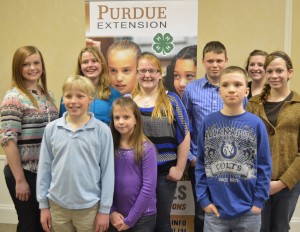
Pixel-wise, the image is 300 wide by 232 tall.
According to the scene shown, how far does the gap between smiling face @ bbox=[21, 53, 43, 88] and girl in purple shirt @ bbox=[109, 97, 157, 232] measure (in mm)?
564

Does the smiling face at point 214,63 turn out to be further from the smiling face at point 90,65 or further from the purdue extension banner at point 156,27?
the smiling face at point 90,65

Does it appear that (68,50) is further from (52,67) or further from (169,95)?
(169,95)

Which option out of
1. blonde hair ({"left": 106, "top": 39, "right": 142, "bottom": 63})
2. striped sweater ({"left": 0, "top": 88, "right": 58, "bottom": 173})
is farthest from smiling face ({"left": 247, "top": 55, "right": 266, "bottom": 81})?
striped sweater ({"left": 0, "top": 88, "right": 58, "bottom": 173})

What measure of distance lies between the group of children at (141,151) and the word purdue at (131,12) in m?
0.70

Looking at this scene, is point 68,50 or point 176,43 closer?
point 176,43

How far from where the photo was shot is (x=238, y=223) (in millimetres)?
1577

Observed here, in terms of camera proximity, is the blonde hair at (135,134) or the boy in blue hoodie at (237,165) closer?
the boy in blue hoodie at (237,165)

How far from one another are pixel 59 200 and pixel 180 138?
0.76 m

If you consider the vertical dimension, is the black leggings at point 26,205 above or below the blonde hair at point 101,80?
below

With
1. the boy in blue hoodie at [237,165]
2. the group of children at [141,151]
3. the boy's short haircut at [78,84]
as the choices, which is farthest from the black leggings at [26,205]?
the boy in blue hoodie at [237,165]

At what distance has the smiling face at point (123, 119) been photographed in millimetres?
1705

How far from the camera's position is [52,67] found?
3.04 meters

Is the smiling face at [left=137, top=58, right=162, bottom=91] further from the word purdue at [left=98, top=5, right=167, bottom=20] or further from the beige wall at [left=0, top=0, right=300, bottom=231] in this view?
the beige wall at [left=0, top=0, right=300, bottom=231]

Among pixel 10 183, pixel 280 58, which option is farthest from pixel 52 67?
pixel 280 58
